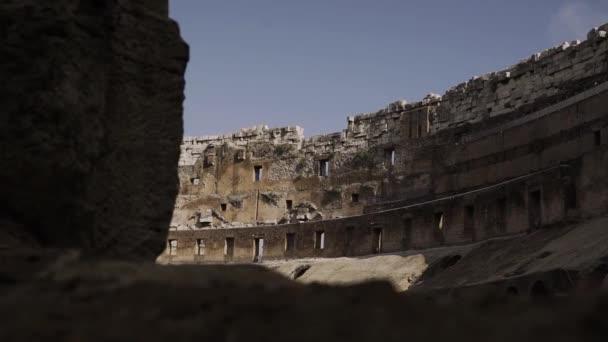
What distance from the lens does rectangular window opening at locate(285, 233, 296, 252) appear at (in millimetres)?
41875

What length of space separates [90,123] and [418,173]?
3323 centimetres

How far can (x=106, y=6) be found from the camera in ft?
28.2

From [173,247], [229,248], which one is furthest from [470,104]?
[173,247]

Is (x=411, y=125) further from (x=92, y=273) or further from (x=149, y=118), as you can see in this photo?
(x=92, y=273)

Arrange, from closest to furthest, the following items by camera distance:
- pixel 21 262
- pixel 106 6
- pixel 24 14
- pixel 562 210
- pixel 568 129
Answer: pixel 21 262 < pixel 24 14 < pixel 106 6 < pixel 562 210 < pixel 568 129

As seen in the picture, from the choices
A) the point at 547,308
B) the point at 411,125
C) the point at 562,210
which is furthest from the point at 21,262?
the point at 411,125

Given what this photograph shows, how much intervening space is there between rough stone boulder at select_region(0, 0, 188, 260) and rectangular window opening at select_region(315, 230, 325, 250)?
3169 centimetres

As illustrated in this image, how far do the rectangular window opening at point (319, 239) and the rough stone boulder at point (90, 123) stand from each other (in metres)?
31.7

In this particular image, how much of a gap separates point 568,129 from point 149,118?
2374 centimetres

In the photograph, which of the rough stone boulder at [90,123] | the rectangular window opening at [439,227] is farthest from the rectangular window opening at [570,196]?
the rough stone boulder at [90,123]

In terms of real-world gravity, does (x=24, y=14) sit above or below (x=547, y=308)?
above

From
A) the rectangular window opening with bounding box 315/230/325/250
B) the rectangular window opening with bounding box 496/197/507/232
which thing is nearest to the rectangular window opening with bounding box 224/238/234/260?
the rectangular window opening with bounding box 315/230/325/250

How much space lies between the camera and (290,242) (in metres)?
42.1

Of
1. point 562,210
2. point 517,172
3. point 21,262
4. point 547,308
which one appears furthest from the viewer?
point 517,172
